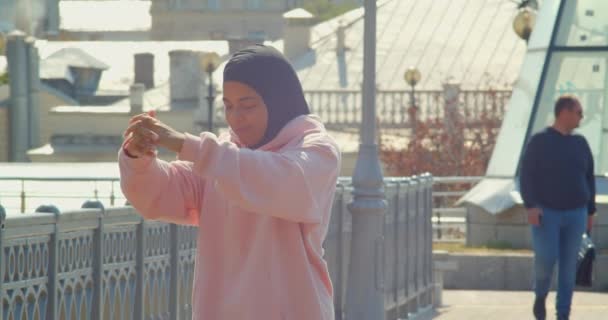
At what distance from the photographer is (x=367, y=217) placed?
12.0 meters

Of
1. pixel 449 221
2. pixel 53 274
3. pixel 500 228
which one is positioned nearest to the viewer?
pixel 53 274

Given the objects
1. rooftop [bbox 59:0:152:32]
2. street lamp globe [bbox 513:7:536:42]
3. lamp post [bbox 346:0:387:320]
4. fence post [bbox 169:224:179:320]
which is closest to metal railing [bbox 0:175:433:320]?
fence post [bbox 169:224:179:320]

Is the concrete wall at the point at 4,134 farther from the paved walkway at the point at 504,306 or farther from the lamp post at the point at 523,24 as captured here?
the paved walkway at the point at 504,306

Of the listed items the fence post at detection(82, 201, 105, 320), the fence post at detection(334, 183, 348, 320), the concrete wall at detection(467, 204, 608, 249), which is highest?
the fence post at detection(82, 201, 105, 320)

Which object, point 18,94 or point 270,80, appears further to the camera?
point 18,94

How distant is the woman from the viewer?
5.26 m

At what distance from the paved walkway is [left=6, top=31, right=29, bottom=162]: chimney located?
148 feet

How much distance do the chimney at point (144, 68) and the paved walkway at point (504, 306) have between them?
51088mm

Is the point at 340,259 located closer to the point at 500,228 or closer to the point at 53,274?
the point at 53,274

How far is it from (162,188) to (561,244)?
731 centimetres

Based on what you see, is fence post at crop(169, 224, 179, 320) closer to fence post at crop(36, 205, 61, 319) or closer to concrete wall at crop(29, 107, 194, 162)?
fence post at crop(36, 205, 61, 319)

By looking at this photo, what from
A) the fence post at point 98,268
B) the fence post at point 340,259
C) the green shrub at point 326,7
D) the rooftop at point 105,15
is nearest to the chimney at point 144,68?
the rooftop at point 105,15

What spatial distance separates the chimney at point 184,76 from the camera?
6525cm

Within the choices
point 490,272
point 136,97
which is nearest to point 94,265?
point 490,272
